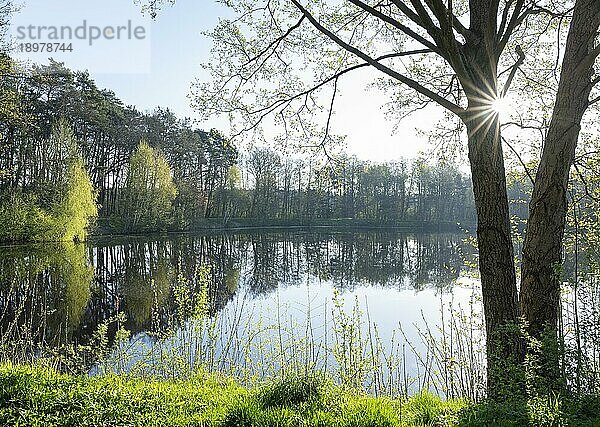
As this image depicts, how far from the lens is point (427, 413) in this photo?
3.53m

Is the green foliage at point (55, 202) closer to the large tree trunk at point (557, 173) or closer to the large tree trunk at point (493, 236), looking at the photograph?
the large tree trunk at point (493, 236)

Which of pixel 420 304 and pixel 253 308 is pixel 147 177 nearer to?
pixel 420 304

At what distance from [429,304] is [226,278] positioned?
7291 mm

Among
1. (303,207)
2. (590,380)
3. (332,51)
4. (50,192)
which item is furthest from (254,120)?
(303,207)

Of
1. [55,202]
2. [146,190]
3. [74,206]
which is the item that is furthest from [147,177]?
[55,202]

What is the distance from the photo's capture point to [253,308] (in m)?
7.66

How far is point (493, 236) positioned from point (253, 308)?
451 cm

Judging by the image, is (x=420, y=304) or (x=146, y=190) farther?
(x=146, y=190)

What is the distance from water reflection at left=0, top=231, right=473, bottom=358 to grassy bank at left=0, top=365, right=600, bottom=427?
13.5 ft

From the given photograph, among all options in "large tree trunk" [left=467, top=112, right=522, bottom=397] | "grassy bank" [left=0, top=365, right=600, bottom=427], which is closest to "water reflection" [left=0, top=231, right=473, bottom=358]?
"large tree trunk" [left=467, top=112, right=522, bottom=397]

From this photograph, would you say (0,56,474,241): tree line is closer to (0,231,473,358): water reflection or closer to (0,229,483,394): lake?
(0,229,483,394): lake

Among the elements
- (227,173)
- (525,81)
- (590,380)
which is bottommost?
(590,380)

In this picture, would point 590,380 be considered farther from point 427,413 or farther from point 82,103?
point 82,103

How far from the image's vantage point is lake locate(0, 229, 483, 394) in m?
5.62
